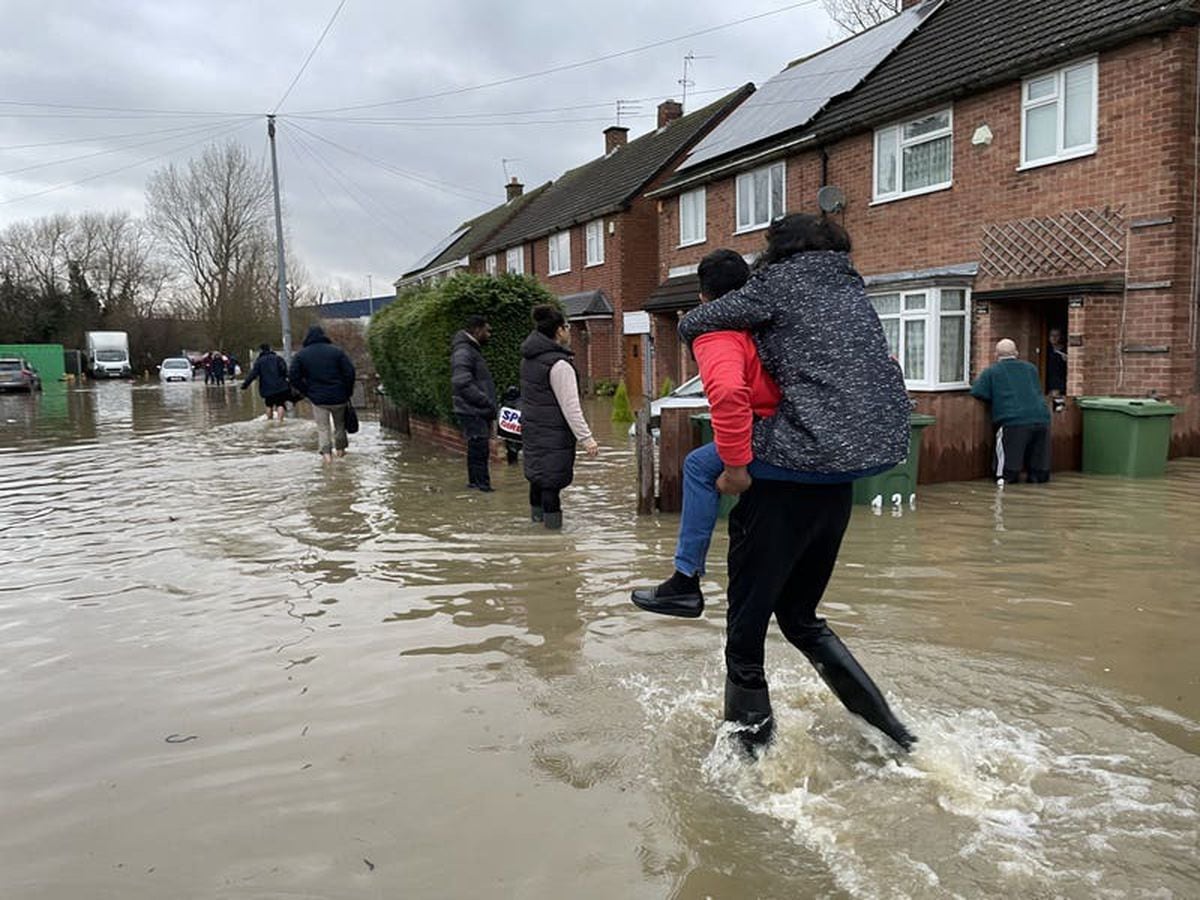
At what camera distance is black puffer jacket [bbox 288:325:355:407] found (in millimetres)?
12391

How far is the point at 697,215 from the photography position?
2375 centimetres

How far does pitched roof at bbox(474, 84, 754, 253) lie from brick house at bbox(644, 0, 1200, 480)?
7.96 metres

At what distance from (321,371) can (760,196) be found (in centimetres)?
1209

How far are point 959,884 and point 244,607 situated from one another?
175 inches

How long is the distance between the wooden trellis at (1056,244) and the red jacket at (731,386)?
11913 millimetres

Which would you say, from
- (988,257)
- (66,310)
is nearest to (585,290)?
(988,257)

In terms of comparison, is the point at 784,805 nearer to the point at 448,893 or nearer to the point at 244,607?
the point at 448,893

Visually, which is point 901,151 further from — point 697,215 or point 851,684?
point 851,684

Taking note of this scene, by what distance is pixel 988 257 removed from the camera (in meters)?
15.1

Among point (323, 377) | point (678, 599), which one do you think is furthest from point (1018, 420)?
point (323, 377)

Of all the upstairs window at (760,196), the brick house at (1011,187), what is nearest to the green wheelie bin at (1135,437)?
the brick house at (1011,187)

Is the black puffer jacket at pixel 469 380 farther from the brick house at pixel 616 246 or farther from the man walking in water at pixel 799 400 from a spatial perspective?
the brick house at pixel 616 246

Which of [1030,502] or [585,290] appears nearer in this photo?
[1030,502]

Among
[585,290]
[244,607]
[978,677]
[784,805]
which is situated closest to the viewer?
Result: [784,805]
